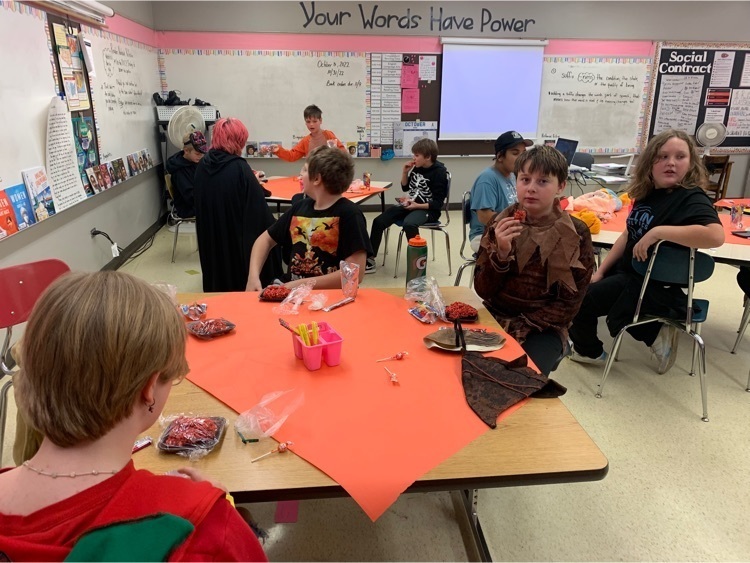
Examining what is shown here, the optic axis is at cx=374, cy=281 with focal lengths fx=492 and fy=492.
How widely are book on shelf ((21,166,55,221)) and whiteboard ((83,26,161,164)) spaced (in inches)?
39.2

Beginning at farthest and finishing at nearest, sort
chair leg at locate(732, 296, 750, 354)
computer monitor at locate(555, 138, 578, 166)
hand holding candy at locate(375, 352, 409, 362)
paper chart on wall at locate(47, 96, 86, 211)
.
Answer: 1. computer monitor at locate(555, 138, 578, 166)
2. paper chart on wall at locate(47, 96, 86, 211)
3. chair leg at locate(732, 296, 750, 354)
4. hand holding candy at locate(375, 352, 409, 362)

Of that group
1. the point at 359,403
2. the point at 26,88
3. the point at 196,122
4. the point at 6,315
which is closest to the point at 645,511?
the point at 359,403

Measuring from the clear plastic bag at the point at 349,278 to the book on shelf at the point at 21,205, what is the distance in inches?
82.3

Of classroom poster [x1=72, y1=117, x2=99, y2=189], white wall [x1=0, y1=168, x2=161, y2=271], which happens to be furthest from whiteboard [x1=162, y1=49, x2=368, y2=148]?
classroom poster [x1=72, y1=117, x2=99, y2=189]

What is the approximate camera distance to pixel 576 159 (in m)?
5.19

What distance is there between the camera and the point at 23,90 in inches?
114

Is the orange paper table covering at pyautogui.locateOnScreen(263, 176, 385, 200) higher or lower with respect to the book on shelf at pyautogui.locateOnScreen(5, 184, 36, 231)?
lower

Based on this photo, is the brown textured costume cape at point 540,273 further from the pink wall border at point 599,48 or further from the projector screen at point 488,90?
the pink wall border at point 599,48

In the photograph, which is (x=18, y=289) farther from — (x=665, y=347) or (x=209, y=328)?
(x=665, y=347)

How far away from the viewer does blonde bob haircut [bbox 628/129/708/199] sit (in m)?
2.38

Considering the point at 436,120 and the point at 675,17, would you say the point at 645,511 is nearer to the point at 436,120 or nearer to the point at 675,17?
the point at 436,120

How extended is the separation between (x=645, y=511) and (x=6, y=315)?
2.61 metres

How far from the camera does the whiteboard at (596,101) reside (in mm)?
6191

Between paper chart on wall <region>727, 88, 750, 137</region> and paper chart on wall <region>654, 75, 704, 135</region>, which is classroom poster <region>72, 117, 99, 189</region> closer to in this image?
paper chart on wall <region>654, 75, 704, 135</region>
